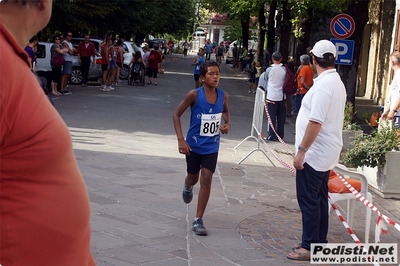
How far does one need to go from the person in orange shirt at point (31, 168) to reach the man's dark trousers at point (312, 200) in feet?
12.4

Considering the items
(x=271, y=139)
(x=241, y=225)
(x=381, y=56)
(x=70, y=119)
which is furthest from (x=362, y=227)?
(x=381, y=56)

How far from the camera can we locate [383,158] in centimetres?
884

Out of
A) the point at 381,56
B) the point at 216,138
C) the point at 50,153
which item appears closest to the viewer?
the point at 50,153

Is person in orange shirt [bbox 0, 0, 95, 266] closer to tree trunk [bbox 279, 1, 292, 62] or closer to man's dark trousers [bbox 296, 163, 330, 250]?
man's dark trousers [bbox 296, 163, 330, 250]

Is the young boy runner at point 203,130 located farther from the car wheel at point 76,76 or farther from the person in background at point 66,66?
the car wheel at point 76,76

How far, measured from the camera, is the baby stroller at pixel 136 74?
26.4 meters

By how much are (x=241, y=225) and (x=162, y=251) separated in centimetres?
140

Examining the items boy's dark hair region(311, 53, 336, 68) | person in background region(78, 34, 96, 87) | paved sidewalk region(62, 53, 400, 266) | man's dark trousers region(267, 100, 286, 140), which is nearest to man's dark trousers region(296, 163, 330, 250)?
paved sidewalk region(62, 53, 400, 266)

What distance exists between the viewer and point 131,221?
22.2ft

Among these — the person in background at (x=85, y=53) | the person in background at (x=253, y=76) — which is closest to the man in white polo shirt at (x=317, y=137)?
the person in background at (x=85, y=53)

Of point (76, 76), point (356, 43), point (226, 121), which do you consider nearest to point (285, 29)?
point (76, 76)

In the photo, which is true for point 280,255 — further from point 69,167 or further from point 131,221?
point 69,167

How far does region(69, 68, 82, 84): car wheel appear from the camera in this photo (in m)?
24.0

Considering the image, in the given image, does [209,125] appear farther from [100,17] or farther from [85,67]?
[100,17]
